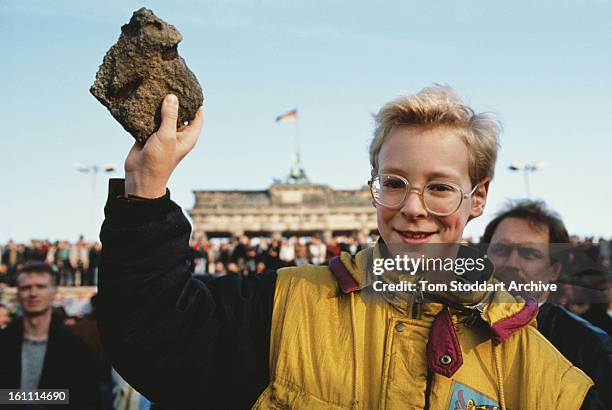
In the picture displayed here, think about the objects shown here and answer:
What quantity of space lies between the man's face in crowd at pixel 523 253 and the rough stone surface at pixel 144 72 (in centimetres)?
234

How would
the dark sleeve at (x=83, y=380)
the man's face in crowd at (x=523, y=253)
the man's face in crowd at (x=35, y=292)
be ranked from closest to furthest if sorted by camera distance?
the man's face in crowd at (x=523, y=253) < the dark sleeve at (x=83, y=380) < the man's face in crowd at (x=35, y=292)

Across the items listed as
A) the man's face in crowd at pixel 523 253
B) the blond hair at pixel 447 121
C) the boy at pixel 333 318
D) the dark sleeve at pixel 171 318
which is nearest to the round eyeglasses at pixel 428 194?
the boy at pixel 333 318

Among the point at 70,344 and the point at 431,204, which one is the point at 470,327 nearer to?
the point at 431,204

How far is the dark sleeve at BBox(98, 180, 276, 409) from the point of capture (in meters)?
1.55

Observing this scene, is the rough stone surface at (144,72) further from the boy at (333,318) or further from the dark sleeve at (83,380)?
the dark sleeve at (83,380)

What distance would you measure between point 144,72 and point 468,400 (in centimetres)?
138

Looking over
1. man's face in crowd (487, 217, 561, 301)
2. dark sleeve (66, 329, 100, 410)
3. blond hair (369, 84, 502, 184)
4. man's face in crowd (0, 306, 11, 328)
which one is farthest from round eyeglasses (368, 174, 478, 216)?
man's face in crowd (0, 306, 11, 328)

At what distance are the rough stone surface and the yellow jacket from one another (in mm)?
679

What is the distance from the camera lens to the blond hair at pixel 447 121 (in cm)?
190

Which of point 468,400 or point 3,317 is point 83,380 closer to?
point 468,400

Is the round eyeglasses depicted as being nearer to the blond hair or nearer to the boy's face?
the boy's face

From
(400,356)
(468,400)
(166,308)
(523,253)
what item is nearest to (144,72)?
(166,308)

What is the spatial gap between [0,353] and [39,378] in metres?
0.39

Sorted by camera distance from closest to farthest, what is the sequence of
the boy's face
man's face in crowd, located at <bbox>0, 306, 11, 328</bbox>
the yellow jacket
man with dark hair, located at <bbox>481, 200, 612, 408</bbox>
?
the yellow jacket
the boy's face
man with dark hair, located at <bbox>481, 200, 612, 408</bbox>
man's face in crowd, located at <bbox>0, 306, 11, 328</bbox>
